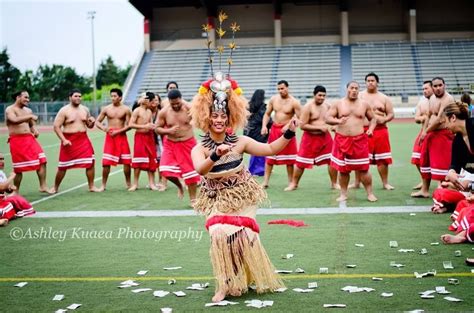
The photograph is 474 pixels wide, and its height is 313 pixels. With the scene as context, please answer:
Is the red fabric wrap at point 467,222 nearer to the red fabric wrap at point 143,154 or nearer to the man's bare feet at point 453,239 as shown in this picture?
the man's bare feet at point 453,239

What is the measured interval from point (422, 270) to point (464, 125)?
2.08 meters

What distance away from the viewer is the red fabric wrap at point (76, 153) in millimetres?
11688

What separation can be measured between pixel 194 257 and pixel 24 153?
552 centimetres

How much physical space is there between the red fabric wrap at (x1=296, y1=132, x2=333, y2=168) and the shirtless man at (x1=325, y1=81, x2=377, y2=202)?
1494mm

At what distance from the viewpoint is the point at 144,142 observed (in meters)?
12.3

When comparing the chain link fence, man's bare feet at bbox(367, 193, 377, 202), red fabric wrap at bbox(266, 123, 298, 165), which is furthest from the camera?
the chain link fence

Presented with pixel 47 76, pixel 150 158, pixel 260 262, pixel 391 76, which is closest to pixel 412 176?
pixel 150 158

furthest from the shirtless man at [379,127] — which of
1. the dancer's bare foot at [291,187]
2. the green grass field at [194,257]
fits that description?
the dancer's bare foot at [291,187]

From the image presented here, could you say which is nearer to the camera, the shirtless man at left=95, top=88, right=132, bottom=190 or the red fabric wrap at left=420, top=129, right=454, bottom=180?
the red fabric wrap at left=420, top=129, right=454, bottom=180

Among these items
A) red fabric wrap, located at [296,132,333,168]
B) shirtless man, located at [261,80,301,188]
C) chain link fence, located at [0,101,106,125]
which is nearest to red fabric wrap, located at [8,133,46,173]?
shirtless man, located at [261,80,301,188]

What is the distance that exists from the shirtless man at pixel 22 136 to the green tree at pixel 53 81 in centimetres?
3707

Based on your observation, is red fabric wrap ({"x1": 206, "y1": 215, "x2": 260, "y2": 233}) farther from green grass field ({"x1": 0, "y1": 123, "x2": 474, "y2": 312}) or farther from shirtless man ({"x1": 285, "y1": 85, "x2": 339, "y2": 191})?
shirtless man ({"x1": 285, "y1": 85, "x2": 339, "y2": 191})

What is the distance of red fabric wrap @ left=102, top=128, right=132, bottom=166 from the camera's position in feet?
40.1

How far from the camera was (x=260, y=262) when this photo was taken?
542 centimetres
